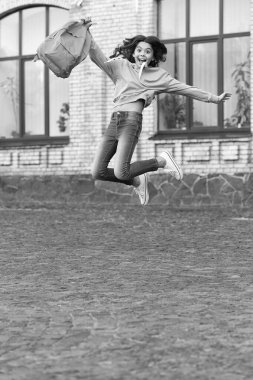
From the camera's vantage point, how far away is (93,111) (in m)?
21.8

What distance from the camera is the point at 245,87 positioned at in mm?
19969

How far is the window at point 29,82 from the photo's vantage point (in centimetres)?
2264

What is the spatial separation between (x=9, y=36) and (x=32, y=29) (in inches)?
23.9

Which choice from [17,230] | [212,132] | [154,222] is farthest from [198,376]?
[212,132]

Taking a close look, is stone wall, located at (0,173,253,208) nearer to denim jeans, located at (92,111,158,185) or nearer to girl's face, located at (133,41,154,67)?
denim jeans, located at (92,111,158,185)

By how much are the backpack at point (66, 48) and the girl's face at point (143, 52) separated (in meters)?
0.57

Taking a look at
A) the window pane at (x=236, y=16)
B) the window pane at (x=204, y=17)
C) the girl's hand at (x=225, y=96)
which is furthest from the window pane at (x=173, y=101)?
the girl's hand at (x=225, y=96)

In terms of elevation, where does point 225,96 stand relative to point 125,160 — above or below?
above

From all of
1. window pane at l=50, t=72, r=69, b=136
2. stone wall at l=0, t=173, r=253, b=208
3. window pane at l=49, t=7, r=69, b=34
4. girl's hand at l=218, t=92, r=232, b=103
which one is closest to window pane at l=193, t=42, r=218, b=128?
stone wall at l=0, t=173, r=253, b=208

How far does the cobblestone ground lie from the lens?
4750 millimetres

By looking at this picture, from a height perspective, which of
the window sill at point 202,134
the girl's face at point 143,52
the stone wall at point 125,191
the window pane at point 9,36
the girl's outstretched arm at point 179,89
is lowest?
the stone wall at point 125,191

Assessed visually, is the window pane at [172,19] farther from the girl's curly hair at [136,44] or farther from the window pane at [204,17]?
the girl's curly hair at [136,44]

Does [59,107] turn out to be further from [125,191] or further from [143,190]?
[143,190]

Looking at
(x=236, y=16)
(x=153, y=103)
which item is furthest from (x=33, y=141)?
(x=236, y=16)
